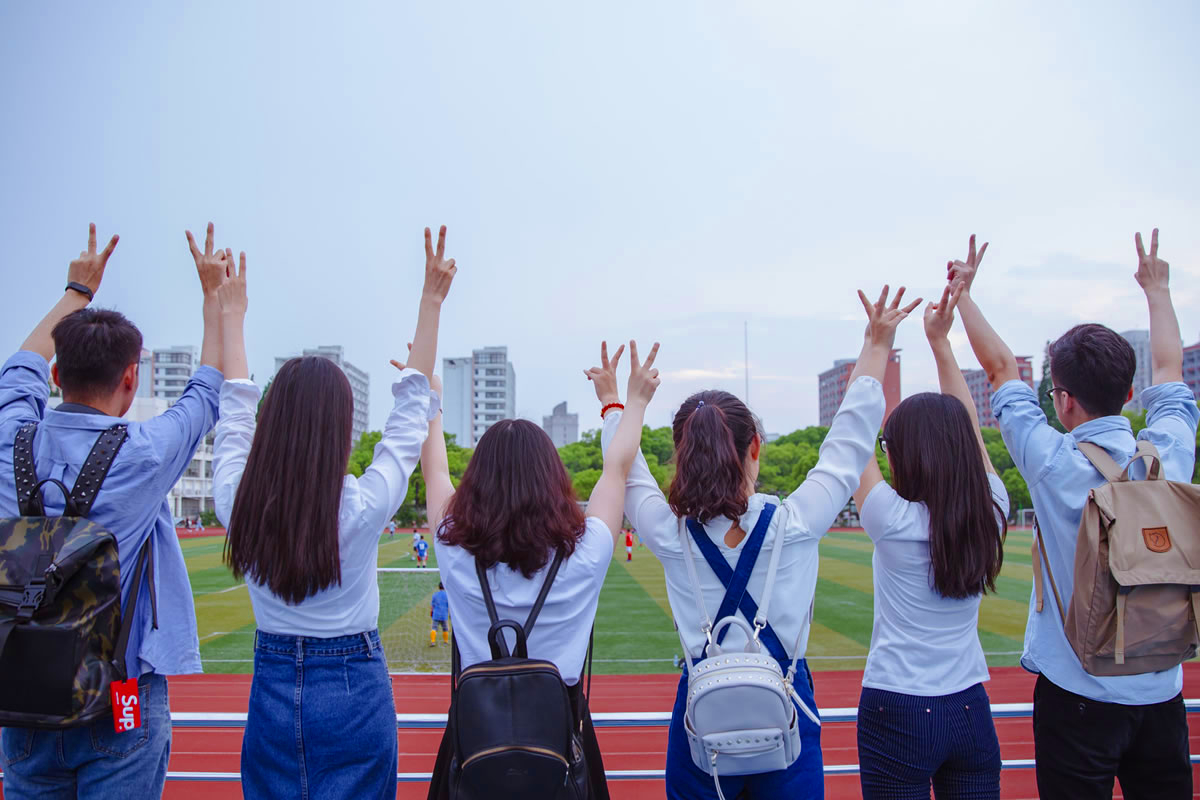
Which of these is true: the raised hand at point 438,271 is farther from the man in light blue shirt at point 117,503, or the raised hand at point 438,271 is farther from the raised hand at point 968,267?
the raised hand at point 968,267

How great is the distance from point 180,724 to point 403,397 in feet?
5.61

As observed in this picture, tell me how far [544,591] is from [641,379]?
805mm

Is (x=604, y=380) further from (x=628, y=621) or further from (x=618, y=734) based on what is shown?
(x=628, y=621)

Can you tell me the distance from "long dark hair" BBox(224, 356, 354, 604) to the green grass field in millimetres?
6727

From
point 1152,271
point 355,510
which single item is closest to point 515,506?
point 355,510

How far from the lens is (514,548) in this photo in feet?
6.32

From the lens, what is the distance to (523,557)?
Result: 1937 mm

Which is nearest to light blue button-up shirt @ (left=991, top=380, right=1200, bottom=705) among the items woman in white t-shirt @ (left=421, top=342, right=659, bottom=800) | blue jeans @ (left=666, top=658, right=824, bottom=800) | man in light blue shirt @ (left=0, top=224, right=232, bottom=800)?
blue jeans @ (left=666, top=658, right=824, bottom=800)

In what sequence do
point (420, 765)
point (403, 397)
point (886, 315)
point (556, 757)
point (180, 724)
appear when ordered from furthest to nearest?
1. point (420, 765)
2. point (180, 724)
3. point (886, 315)
4. point (403, 397)
5. point (556, 757)

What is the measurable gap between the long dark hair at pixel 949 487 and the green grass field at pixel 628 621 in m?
6.91

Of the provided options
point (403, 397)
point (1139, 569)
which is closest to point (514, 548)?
point (403, 397)

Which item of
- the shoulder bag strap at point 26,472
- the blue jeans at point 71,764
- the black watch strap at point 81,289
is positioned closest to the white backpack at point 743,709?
the blue jeans at point 71,764

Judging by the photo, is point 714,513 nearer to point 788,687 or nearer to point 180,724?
point 788,687

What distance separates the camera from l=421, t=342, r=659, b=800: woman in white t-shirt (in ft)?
6.38
